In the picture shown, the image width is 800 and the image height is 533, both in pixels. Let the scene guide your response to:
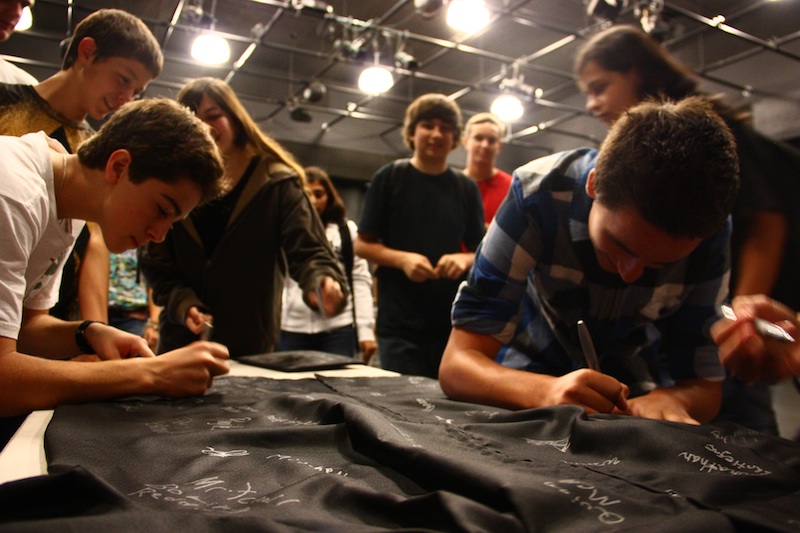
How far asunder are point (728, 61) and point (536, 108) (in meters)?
2.42

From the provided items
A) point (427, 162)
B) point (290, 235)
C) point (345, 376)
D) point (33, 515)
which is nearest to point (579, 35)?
point (427, 162)

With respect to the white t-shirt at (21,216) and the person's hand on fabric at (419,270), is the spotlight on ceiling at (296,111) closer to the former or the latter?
the person's hand on fabric at (419,270)

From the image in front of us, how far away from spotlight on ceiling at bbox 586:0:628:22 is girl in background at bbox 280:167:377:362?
2.17 metres

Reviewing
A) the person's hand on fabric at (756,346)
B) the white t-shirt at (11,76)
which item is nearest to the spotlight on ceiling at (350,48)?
the white t-shirt at (11,76)

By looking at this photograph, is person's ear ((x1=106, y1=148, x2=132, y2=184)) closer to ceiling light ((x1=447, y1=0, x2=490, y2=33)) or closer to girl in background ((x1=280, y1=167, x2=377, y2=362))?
girl in background ((x1=280, y1=167, x2=377, y2=362))

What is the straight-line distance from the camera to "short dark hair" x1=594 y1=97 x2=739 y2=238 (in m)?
0.81

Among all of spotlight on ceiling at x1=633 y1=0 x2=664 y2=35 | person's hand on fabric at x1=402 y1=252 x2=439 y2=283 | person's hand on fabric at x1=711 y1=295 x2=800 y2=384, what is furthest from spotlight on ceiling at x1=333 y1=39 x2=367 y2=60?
person's hand on fabric at x1=711 y1=295 x2=800 y2=384

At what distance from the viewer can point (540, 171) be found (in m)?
1.08

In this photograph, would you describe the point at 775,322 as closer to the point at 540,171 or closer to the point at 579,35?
the point at 540,171

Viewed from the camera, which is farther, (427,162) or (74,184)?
(427,162)

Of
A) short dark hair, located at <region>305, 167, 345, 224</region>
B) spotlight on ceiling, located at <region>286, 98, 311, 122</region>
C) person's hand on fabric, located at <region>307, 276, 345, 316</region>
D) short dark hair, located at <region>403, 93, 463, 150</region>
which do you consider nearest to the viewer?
person's hand on fabric, located at <region>307, 276, 345, 316</region>

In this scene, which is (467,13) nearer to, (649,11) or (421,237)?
(649,11)

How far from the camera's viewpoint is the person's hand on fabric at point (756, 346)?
0.77 m

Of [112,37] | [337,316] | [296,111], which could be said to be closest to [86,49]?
[112,37]
